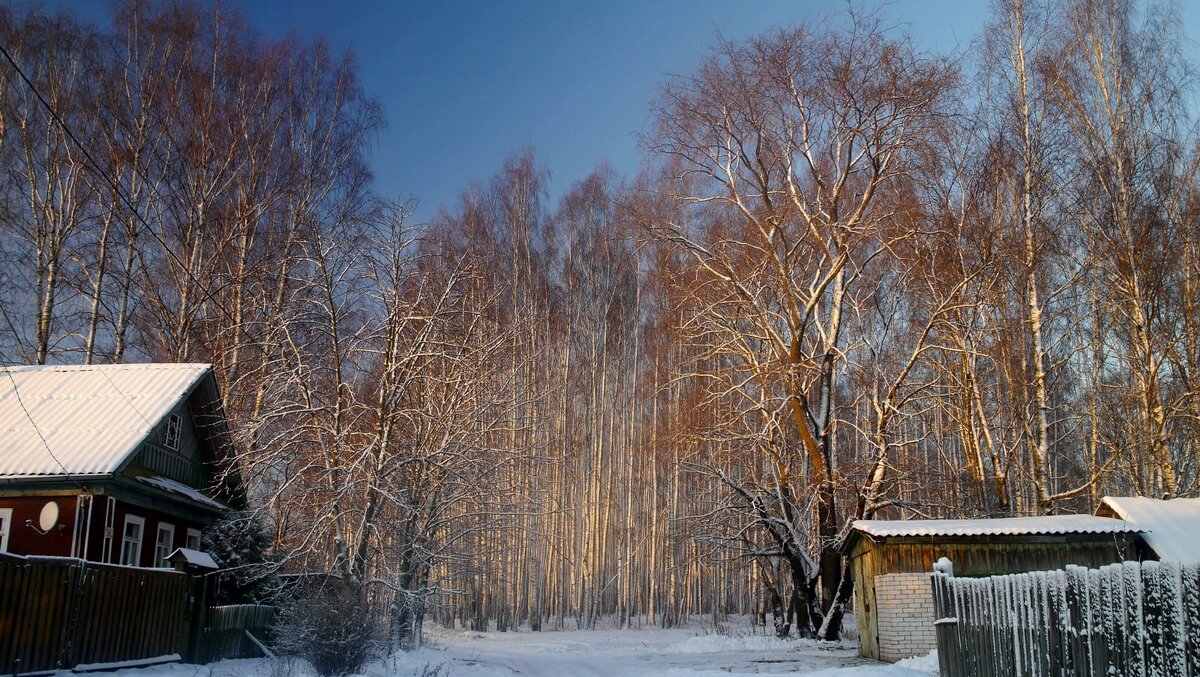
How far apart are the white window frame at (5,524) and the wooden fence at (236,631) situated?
4200 millimetres

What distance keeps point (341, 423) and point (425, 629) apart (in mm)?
16698

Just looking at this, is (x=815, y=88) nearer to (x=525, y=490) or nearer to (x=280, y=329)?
(x=280, y=329)

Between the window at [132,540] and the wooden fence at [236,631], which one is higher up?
the window at [132,540]

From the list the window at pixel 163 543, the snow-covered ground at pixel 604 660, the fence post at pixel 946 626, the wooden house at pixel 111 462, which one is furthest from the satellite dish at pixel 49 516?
the fence post at pixel 946 626

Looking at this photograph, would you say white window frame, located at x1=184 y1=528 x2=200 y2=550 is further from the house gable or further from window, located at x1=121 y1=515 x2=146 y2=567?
window, located at x1=121 y1=515 x2=146 y2=567

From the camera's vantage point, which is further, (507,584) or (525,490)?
(507,584)

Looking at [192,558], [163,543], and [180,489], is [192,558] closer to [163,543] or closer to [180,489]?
[180,489]

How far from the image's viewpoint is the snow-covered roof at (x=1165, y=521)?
53.8ft

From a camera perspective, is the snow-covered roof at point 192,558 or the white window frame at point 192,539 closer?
the snow-covered roof at point 192,558

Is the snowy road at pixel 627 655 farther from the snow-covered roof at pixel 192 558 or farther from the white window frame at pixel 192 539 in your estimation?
the white window frame at pixel 192 539

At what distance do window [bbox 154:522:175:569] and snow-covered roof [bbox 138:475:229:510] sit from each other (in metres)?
0.90

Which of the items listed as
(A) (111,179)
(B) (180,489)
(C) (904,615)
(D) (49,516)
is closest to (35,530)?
(D) (49,516)

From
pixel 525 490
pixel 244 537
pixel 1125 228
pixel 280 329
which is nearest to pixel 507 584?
pixel 525 490

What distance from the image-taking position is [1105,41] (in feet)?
75.4
